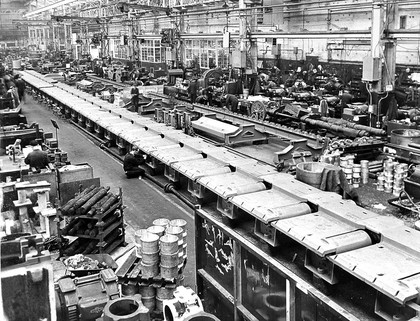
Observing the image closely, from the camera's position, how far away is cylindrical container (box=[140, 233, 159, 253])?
3594 millimetres

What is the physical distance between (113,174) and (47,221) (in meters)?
3.19

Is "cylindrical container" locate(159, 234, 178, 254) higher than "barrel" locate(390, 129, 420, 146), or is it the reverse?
"barrel" locate(390, 129, 420, 146)

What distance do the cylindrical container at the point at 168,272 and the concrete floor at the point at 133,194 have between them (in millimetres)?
614

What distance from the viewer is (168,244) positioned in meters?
3.56

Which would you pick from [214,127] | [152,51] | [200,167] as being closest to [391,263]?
[200,167]

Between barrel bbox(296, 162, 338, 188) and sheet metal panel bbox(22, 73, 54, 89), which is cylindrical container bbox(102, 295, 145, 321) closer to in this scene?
barrel bbox(296, 162, 338, 188)

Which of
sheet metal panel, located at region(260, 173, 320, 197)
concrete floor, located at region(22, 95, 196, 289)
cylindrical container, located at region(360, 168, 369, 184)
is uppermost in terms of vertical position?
sheet metal panel, located at region(260, 173, 320, 197)

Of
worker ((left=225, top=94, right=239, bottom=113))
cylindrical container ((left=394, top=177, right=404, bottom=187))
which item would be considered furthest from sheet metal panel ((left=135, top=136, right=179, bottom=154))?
worker ((left=225, top=94, right=239, bottom=113))

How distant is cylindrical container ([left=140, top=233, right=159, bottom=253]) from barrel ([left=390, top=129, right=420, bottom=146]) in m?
4.17

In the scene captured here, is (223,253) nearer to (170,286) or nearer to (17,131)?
(170,286)

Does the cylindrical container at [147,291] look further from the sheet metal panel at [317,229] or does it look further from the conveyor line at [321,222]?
the sheet metal panel at [317,229]

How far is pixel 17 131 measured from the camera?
292 inches

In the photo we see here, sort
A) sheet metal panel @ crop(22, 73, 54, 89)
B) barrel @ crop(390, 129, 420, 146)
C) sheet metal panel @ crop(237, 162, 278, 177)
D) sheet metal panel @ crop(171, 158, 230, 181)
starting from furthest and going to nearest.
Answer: sheet metal panel @ crop(22, 73, 54, 89) < barrel @ crop(390, 129, 420, 146) < sheet metal panel @ crop(171, 158, 230, 181) < sheet metal panel @ crop(237, 162, 278, 177)

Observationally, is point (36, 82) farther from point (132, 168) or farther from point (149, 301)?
point (149, 301)
